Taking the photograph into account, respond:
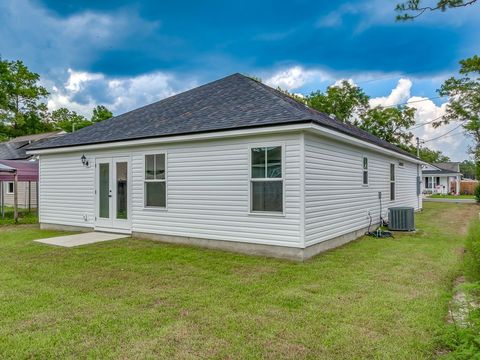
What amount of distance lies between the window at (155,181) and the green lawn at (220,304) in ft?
5.41

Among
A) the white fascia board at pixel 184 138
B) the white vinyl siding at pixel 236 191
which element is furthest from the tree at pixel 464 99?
the white fascia board at pixel 184 138

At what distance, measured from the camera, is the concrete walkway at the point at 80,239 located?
7.83 metres

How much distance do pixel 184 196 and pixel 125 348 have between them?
195 inches

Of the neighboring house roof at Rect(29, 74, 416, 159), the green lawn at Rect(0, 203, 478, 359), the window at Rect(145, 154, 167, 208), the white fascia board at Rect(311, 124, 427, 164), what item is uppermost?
the neighboring house roof at Rect(29, 74, 416, 159)

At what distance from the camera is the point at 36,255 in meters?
6.66

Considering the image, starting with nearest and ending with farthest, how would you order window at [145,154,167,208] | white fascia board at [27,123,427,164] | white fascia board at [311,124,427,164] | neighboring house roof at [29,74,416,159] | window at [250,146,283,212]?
white fascia board at [27,123,427,164] < white fascia board at [311,124,427,164] < window at [250,146,283,212] < neighboring house roof at [29,74,416,159] < window at [145,154,167,208]

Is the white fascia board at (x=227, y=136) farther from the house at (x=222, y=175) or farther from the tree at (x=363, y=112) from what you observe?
the tree at (x=363, y=112)

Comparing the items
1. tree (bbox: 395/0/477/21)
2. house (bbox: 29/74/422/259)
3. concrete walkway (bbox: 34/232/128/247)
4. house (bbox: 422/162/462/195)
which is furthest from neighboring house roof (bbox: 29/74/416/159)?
house (bbox: 422/162/462/195)

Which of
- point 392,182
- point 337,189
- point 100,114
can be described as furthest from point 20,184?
point 392,182

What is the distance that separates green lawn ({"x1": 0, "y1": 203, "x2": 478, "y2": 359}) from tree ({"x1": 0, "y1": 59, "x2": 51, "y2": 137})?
28.4 metres

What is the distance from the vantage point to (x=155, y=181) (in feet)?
27.1

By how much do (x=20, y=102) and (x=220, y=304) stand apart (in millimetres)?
35809

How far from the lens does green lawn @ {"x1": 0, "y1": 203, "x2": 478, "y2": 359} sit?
9.75ft

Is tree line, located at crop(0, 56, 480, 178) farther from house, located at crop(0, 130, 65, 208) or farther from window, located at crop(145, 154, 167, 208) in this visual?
window, located at crop(145, 154, 167, 208)
